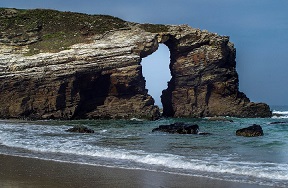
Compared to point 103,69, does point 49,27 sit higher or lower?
higher

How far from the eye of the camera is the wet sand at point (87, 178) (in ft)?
29.0

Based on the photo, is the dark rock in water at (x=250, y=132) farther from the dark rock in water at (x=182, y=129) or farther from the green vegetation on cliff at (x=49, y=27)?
the green vegetation on cliff at (x=49, y=27)

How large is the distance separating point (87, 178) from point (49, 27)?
168ft

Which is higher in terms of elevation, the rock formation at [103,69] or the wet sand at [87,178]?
the rock formation at [103,69]

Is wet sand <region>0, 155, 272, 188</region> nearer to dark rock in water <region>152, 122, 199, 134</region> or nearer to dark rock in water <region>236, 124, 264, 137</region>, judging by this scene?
dark rock in water <region>236, 124, 264, 137</region>

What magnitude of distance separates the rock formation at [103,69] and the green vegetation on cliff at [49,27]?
13 cm

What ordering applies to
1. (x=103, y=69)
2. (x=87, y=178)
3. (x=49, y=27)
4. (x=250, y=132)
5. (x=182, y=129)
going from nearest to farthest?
1. (x=87, y=178)
2. (x=250, y=132)
3. (x=182, y=129)
4. (x=103, y=69)
5. (x=49, y=27)

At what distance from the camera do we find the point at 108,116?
50906 millimetres

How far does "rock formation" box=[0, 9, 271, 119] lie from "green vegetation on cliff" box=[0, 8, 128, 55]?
0.13m

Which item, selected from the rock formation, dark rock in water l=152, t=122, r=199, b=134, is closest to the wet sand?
dark rock in water l=152, t=122, r=199, b=134

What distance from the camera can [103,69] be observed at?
49656 mm

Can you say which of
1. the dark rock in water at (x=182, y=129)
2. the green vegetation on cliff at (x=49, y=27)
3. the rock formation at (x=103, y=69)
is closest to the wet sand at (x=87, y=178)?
the dark rock in water at (x=182, y=129)

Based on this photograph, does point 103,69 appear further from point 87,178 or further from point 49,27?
point 87,178

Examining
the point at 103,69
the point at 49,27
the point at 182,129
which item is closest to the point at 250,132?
the point at 182,129
